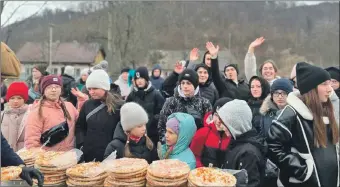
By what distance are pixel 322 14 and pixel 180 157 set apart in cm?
4613

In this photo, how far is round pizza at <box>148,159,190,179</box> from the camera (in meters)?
2.14

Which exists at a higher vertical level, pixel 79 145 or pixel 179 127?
pixel 179 127

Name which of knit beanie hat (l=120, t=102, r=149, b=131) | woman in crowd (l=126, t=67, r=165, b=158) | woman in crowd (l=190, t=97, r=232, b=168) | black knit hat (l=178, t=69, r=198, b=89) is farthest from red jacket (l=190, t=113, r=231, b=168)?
woman in crowd (l=126, t=67, r=165, b=158)

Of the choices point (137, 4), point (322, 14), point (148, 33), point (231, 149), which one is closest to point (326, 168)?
point (231, 149)

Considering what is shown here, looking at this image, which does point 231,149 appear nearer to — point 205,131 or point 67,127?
point 205,131

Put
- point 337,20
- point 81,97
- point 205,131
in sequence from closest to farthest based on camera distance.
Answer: point 205,131 < point 81,97 < point 337,20

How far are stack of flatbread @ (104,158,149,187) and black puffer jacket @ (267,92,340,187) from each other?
1.19 metres

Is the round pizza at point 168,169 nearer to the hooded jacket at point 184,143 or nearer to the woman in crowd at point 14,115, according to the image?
the hooded jacket at point 184,143

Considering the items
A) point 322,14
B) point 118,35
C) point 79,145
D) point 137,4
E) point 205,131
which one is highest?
point 322,14

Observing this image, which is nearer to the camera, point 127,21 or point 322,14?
point 127,21

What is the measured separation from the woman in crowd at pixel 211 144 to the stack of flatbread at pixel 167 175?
722mm

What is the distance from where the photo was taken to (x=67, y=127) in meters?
3.64

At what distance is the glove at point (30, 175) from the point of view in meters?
2.16

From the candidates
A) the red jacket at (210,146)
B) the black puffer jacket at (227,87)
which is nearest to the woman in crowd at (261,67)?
the black puffer jacket at (227,87)
